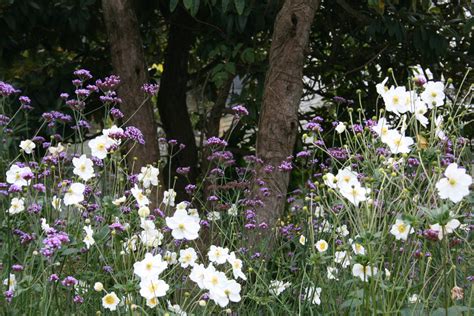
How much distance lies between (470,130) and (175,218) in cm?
367

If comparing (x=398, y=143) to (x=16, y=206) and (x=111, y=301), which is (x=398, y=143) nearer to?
(x=111, y=301)

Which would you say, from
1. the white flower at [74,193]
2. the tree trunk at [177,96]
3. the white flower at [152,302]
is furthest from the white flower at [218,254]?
the tree trunk at [177,96]

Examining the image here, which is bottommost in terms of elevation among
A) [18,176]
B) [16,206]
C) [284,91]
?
[16,206]

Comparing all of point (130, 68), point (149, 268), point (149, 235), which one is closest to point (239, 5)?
point (130, 68)

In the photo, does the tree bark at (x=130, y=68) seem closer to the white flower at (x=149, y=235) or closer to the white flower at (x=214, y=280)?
the white flower at (x=149, y=235)

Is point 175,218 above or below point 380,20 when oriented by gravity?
below

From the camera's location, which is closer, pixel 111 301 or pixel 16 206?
pixel 111 301

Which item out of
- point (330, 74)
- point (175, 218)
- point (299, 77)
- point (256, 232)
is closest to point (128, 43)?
point (299, 77)

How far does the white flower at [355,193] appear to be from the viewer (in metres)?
2.46

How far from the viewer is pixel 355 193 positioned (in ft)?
8.07

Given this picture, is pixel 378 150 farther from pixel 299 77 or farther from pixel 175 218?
pixel 299 77

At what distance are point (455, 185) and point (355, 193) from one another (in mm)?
373

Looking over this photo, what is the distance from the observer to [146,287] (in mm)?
2254

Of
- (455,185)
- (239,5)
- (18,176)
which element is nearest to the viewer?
(455,185)
